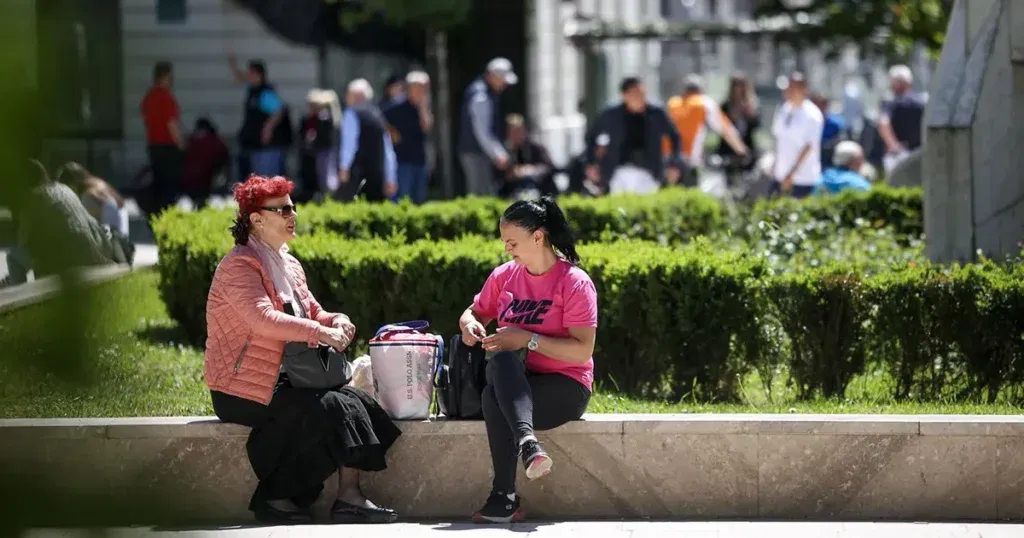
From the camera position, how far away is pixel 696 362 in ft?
24.5

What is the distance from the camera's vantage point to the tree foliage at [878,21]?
70.9 ft

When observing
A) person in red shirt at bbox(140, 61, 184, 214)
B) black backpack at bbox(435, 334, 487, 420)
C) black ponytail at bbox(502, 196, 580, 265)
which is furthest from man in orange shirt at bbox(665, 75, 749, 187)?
black backpack at bbox(435, 334, 487, 420)

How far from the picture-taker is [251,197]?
6348 millimetres

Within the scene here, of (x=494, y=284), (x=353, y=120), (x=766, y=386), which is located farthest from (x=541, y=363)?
(x=353, y=120)

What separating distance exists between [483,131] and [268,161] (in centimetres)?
426

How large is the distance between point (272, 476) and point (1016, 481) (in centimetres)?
276

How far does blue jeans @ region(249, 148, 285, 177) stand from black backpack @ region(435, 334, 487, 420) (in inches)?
528

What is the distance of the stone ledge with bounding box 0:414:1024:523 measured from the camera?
20.4ft

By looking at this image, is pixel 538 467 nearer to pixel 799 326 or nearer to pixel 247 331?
pixel 247 331

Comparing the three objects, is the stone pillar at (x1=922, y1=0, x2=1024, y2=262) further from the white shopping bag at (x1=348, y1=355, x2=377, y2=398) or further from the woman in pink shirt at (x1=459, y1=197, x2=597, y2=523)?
the white shopping bag at (x1=348, y1=355, x2=377, y2=398)

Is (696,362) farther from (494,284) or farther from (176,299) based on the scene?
(176,299)

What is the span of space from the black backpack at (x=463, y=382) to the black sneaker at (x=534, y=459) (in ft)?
1.45

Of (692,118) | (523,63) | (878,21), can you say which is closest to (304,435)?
(692,118)

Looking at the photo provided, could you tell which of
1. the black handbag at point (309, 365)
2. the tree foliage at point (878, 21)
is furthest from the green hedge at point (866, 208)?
the tree foliage at point (878, 21)
